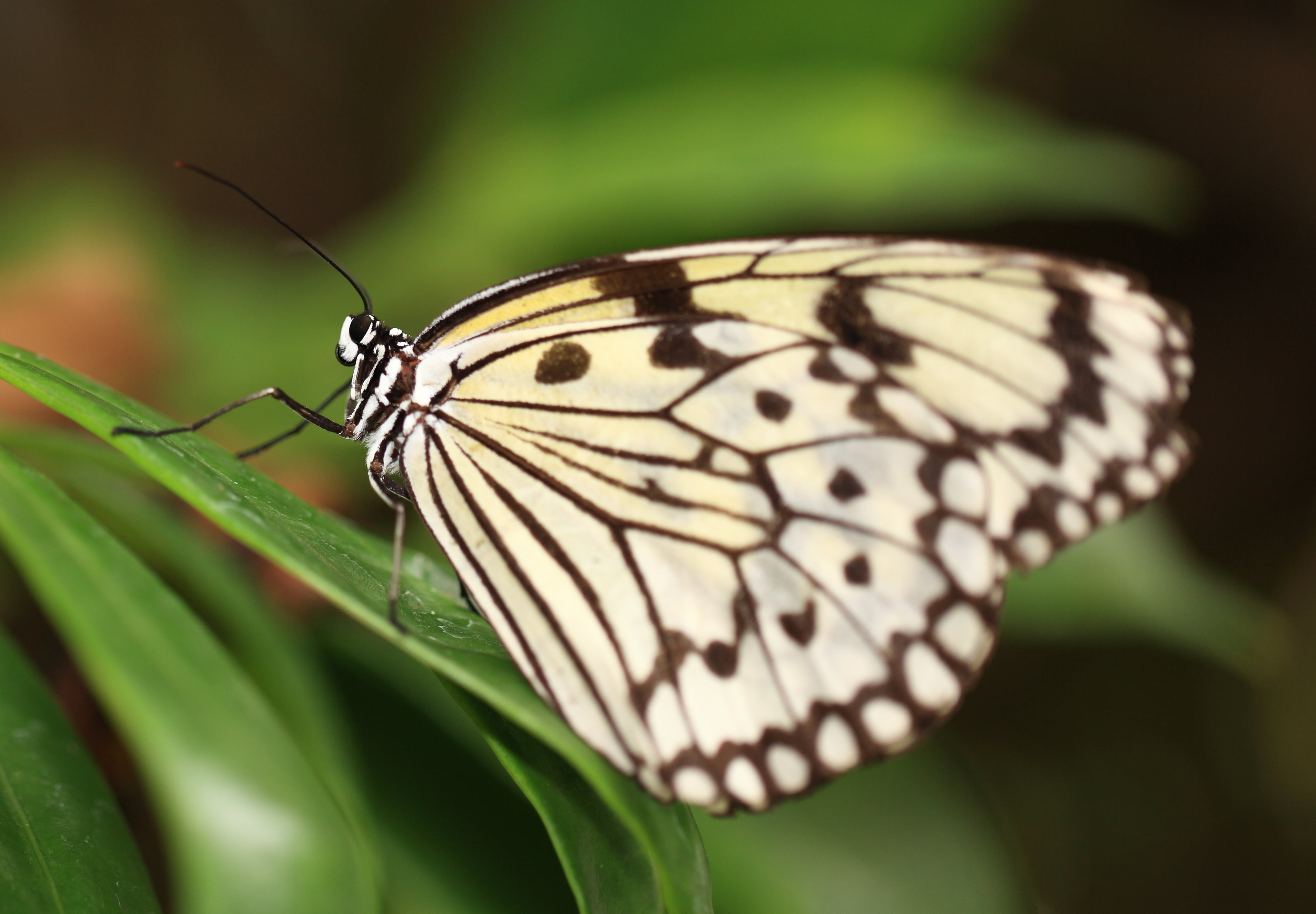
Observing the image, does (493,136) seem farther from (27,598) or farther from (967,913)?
(967,913)

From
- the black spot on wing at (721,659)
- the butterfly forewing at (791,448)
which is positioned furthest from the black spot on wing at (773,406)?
the black spot on wing at (721,659)

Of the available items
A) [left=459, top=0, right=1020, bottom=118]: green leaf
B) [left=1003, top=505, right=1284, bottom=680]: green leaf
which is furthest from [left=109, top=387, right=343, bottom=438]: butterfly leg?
[left=459, top=0, right=1020, bottom=118]: green leaf

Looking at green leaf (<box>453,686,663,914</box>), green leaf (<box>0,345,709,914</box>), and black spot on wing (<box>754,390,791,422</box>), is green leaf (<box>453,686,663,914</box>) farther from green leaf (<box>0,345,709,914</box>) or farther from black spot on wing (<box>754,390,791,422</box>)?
black spot on wing (<box>754,390,791,422</box>)

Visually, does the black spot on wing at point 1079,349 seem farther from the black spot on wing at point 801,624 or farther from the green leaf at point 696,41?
the green leaf at point 696,41

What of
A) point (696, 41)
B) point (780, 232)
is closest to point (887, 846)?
point (780, 232)

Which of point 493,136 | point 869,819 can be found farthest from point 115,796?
point 493,136
